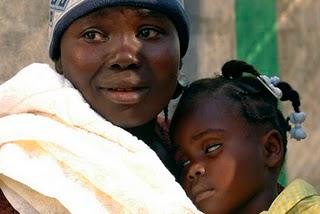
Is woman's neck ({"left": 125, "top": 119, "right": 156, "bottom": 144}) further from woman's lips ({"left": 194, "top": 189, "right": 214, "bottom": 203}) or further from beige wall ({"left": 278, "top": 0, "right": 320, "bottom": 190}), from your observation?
beige wall ({"left": 278, "top": 0, "right": 320, "bottom": 190})

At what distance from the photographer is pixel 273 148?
2.48m

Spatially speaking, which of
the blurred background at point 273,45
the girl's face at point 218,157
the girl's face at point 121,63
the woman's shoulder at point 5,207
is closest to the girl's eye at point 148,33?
the girl's face at point 121,63

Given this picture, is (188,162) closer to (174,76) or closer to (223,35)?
(174,76)

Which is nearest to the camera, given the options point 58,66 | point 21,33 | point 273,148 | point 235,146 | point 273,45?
point 58,66

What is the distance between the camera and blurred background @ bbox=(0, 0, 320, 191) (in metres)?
4.75

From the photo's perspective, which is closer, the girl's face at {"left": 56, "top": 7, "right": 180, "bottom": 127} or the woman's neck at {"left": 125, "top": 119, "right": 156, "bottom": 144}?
the girl's face at {"left": 56, "top": 7, "right": 180, "bottom": 127}

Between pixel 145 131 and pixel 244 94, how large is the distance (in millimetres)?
336

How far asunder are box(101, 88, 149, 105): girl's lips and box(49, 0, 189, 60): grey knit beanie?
200 mm

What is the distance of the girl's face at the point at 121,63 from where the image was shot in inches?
81.8

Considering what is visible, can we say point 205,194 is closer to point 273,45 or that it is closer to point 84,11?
point 84,11

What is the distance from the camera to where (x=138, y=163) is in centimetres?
193

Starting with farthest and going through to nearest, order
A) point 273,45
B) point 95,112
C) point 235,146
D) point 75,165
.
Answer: point 273,45 → point 235,146 → point 95,112 → point 75,165

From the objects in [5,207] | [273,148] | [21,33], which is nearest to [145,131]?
[273,148]

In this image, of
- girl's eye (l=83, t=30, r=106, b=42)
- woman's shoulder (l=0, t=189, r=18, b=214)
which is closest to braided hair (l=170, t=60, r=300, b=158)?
girl's eye (l=83, t=30, r=106, b=42)
